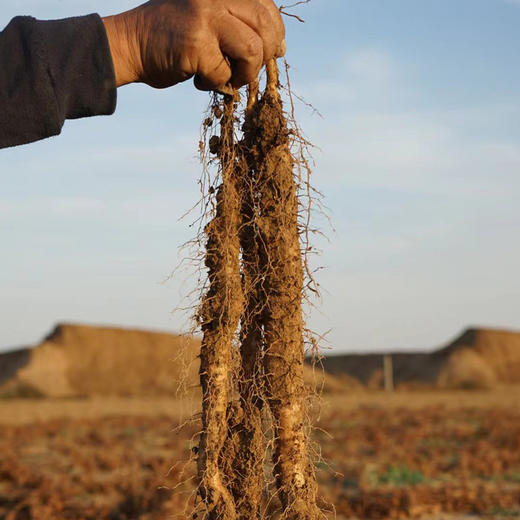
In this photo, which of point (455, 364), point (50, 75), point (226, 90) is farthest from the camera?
point (455, 364)

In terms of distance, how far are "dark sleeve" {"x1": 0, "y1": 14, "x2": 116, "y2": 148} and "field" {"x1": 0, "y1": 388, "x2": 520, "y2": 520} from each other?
1.36m

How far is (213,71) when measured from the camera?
3.13 metres

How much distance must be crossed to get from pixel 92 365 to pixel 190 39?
38193 mm

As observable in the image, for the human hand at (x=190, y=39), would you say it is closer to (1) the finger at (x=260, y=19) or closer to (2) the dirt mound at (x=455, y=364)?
(1) the finger at (x=260, y=19)

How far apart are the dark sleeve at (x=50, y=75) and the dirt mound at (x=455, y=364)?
39.0 meters

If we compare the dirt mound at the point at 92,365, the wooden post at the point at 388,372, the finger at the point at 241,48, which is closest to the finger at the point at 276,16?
the finger at the point at 241,48

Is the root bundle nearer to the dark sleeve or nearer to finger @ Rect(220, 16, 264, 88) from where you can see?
finger @ Rect(220, 16, 264, 88)

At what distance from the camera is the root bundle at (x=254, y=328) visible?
11.6 ft

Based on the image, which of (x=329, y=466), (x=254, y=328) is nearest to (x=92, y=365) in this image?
(x=329, y=466)

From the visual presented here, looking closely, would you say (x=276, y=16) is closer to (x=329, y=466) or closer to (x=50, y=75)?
(x=50, y=75)

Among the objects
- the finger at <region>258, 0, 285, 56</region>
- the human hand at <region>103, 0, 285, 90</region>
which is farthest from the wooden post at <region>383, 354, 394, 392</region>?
the human hand at <region>103, 0, 285, 90</region>

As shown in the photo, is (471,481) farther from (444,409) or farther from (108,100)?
(444,409)

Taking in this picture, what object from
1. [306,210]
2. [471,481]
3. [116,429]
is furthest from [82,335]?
[306,210]

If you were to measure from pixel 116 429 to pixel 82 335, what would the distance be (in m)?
22.3
